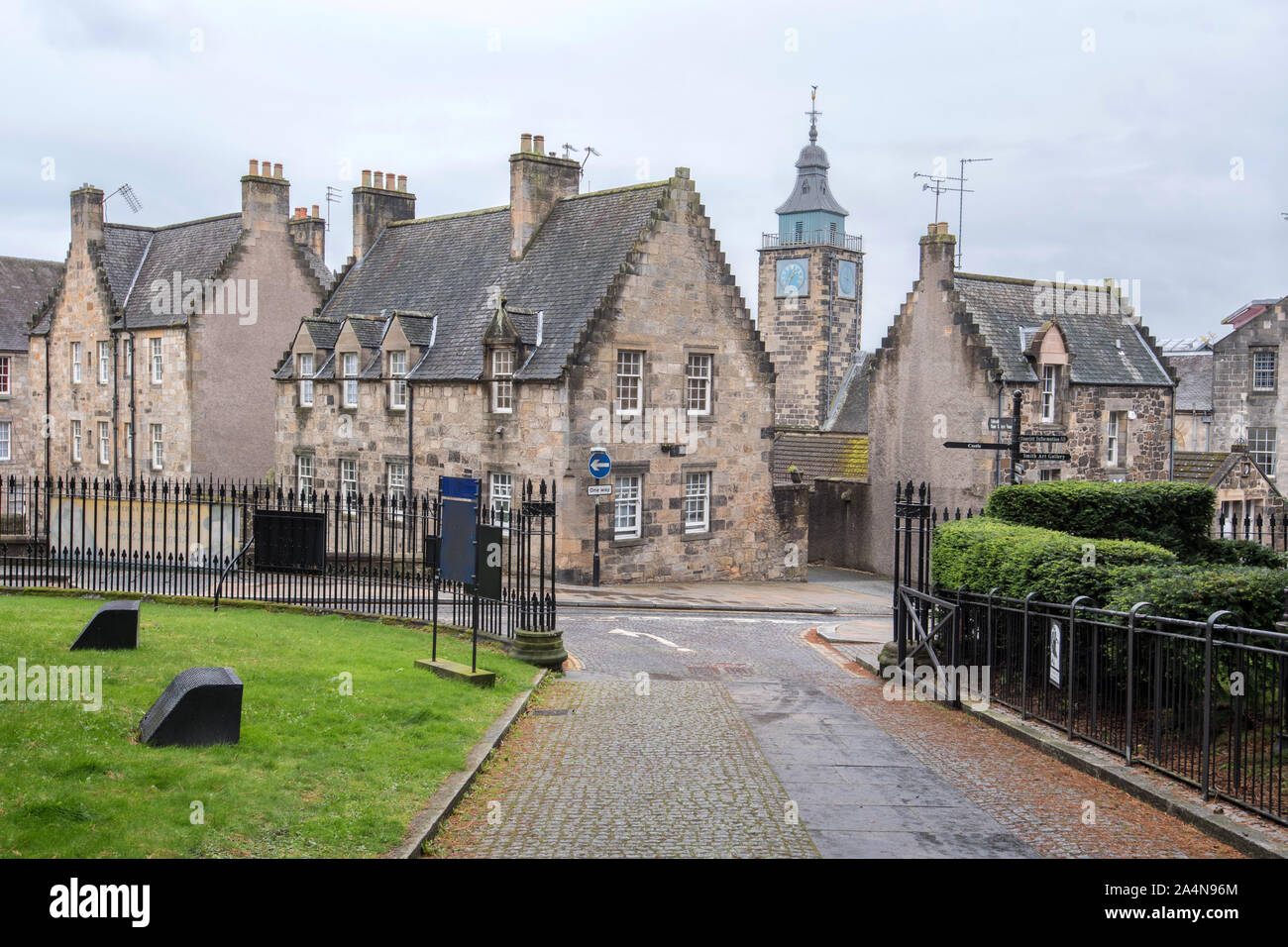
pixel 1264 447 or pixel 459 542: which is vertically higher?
pixel 1264 447

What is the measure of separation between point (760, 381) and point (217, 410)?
19495mm

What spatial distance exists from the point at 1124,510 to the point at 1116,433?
2070cm

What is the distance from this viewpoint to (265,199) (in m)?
41.7

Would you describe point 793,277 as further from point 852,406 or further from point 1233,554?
point 1233,554

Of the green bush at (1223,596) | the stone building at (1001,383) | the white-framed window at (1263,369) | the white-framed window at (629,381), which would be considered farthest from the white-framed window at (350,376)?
the white-framed window at (1263,369)

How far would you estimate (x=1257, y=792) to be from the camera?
33.3 feet

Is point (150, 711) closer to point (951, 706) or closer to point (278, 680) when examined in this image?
point (278, 680)

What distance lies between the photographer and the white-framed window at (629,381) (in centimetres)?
3141

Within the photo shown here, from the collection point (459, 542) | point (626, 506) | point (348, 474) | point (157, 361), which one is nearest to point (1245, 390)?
point (626, 506)

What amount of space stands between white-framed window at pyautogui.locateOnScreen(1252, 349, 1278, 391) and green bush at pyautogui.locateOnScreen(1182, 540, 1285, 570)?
35.1 meters

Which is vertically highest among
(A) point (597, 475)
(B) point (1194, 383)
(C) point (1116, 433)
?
(B) point (1194, 383)

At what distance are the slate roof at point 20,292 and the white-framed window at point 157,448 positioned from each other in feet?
47.6

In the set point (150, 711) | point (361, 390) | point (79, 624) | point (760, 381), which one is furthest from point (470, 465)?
point (150, 711)

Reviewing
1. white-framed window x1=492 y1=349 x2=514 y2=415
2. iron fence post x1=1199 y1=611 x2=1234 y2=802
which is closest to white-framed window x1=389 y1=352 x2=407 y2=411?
white-framed window x1=492 y1=349 x2=514 y2=415
